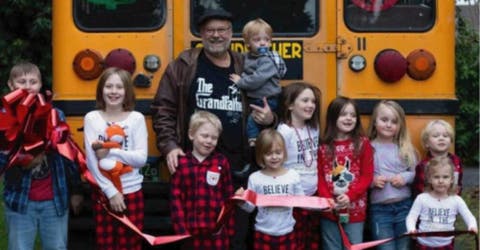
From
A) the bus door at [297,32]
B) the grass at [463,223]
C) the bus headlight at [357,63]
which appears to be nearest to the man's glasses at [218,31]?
the bus door at [297,32]

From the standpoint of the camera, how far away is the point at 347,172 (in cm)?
498

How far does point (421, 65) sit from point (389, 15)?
39 centimetres

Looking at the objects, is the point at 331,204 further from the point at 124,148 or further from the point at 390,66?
the point at 124,148

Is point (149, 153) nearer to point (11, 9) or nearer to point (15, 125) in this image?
point (15, 125)

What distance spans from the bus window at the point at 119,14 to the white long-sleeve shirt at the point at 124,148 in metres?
0.73

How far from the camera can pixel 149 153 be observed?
17.3 ft

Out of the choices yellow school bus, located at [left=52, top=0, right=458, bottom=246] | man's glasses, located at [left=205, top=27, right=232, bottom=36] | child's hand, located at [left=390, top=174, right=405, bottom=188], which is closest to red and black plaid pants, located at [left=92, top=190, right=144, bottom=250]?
yellow school bus, located at [left=52, top=0, right=458, bottom=246]

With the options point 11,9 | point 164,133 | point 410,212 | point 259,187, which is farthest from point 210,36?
point 11,9

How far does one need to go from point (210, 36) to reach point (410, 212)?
5.01 feet

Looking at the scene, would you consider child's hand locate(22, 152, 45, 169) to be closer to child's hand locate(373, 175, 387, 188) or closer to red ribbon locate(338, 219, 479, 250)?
red ribbon locate(338, 219, 479, 250)

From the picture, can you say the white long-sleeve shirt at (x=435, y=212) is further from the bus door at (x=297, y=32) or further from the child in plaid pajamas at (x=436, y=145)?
the bus door at (x=297, y=32)

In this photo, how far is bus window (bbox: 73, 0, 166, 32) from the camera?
5297 mm

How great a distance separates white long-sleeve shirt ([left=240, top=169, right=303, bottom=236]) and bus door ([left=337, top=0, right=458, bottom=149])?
2.56 ft

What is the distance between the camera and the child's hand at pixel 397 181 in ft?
16.4
